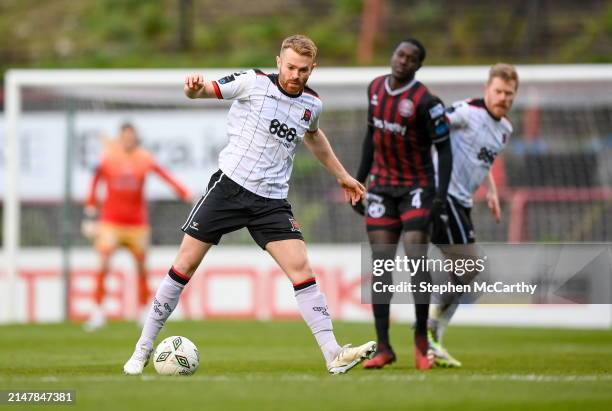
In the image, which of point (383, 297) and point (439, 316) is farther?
point (439, 316)

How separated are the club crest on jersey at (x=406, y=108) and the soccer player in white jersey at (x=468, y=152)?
681 millimetres

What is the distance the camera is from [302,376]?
710cm

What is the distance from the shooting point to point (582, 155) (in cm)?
1733

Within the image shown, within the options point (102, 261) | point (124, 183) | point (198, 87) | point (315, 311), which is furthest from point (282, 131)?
point (124, 183)

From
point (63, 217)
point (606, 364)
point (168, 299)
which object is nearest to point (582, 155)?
point (63, 217)

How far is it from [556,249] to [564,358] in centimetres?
270

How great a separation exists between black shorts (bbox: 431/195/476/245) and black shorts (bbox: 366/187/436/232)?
1.61ft

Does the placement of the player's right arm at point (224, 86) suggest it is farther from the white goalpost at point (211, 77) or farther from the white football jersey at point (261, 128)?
the white goalpost at point (211, 77)

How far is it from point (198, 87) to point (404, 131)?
2100 mm

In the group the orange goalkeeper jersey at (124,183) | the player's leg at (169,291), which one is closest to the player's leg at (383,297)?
the player's leg at (169,291)

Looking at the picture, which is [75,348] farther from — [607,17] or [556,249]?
[607,17]

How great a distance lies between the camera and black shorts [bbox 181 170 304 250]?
7.36 meters

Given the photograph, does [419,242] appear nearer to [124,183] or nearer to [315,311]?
[315,311]

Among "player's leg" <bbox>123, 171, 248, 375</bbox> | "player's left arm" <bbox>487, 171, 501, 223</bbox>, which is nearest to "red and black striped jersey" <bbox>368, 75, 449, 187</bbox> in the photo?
"player's left arm" <bbox>487, 171, 501, 223</bbox>
